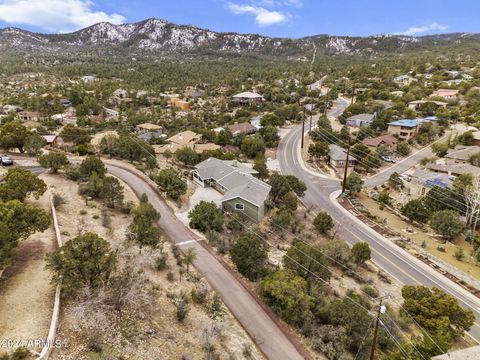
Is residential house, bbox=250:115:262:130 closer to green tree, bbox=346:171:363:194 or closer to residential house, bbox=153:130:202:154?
residential house, bbox=153:130:202:154

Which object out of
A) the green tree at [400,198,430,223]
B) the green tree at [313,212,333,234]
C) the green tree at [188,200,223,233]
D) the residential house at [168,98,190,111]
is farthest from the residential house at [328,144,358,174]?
the residential house at [168,98,190,111]

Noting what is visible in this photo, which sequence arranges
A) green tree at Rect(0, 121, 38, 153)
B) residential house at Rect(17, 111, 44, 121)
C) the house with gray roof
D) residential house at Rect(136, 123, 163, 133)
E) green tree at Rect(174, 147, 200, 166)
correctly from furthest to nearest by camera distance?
1. residential house at Rect(17, 111, 44, 121)
2. residential house at Rect(136, 123, 163, 133)
3. green tree at Rect(174, 147, 200, 166)
4. green tree at Rect(0, 121, 38, 153)
5. the house with gray roof

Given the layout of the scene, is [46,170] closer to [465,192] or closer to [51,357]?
[51,357]

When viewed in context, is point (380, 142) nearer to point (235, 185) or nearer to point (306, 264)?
point (235, 185)

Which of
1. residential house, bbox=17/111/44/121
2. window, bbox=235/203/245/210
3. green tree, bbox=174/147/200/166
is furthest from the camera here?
residential house, bbox=17/111/44/121

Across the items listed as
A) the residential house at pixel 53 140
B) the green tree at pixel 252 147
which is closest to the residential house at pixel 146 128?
the residential house at pixel 53 140

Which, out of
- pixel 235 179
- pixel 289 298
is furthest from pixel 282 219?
pixel 289 298
